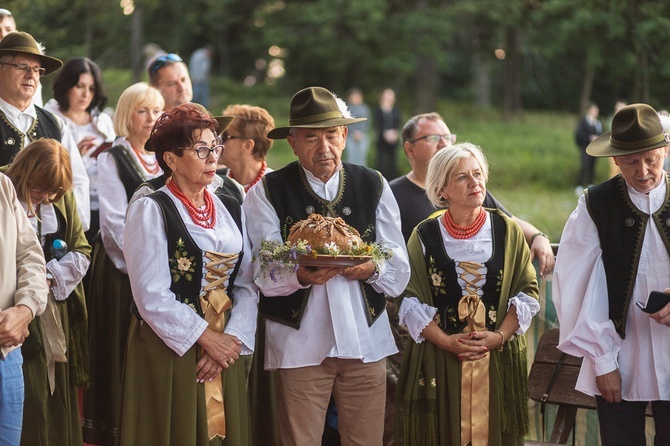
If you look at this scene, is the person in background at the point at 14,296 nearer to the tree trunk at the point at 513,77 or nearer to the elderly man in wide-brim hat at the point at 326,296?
the elderly man in wide-brim hat at the point at 326,296

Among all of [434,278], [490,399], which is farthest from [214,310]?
[490,399]

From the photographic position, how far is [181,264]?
3.87 metres

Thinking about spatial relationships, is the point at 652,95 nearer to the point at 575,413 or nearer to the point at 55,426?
the point at 575,413

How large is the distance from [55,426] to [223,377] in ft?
3.83

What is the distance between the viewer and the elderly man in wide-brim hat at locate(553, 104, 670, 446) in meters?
4.05

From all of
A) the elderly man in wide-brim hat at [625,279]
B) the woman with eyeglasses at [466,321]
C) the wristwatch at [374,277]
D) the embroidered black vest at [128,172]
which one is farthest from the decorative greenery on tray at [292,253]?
the embroidered black vest at [128,172]

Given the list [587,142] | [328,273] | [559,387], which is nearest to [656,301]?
[559,387]

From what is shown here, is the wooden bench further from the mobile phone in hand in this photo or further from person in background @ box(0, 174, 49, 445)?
person in background @ box(0, 174, 49, 445)

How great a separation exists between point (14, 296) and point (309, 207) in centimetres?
129

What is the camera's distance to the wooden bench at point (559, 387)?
5.02 metres

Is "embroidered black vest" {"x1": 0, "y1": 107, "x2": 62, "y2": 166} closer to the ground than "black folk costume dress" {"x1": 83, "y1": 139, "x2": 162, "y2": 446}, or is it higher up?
higher up

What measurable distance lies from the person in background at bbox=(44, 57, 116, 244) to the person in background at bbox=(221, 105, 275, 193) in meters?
1.00

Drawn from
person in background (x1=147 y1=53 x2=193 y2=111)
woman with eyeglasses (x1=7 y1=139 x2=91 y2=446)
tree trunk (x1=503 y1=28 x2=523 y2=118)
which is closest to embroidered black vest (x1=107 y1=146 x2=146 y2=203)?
woman with eyeglasses (x1=7 y1=139 x2=91 y2=446)

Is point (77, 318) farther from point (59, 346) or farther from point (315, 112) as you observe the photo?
point (315, 112)
